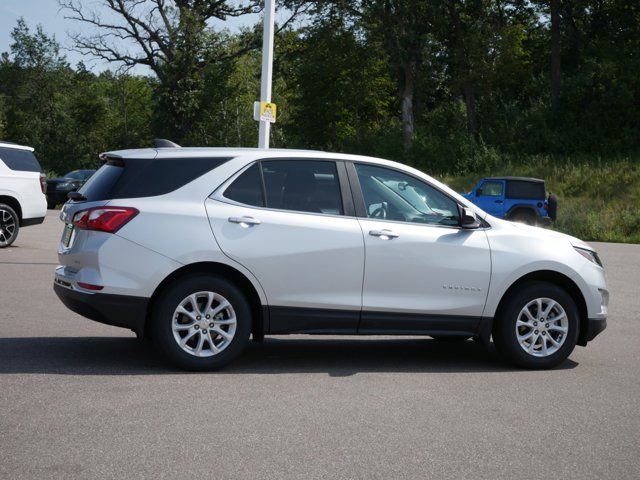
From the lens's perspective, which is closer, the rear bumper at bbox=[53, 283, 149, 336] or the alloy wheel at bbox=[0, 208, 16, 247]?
the rear bumper at bbox=[53, 283, 149, 336]

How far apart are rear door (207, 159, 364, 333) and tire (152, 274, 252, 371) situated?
0.81 ft

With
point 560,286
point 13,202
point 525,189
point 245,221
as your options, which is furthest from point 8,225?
point 525,189

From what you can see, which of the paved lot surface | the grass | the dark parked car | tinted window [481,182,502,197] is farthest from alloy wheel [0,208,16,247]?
the dark parked car

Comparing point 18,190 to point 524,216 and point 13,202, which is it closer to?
point 13,202

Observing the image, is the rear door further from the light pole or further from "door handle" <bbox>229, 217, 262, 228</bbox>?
the light pole

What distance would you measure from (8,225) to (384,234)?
12173 millimetres

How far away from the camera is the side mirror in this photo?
26.4 feet

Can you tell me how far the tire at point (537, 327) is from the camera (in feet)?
26.7

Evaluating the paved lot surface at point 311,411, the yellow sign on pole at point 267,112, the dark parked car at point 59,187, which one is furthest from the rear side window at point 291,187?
the dark parked car at point 59,187

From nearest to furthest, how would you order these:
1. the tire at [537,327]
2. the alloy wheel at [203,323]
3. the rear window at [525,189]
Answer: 1. the alloy wheel at [203,323]
2. the tire at [537,327]
3. the rear window at [525,189]

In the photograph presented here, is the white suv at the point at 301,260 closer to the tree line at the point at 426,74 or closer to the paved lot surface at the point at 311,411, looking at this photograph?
the paved lot surface at the point at 311,411

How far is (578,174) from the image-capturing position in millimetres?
40969

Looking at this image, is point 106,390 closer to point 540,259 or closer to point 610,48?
point 540,259

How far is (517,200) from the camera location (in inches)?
1202
